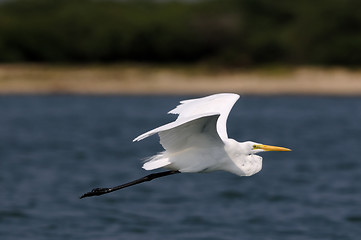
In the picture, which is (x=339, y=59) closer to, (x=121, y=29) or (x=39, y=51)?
(x=121, y=29)

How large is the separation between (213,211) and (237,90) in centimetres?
2223

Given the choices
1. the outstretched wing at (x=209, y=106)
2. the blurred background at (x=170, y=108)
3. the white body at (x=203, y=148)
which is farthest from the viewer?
the blurred background at (x=170, y=108)

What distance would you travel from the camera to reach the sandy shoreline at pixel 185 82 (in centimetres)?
3338

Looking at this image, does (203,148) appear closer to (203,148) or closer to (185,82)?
(203,148)

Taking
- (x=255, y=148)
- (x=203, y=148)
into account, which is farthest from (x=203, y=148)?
(x=255, y=148)

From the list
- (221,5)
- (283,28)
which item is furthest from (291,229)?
(221,5)

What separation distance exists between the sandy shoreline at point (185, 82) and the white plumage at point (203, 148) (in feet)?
80.7

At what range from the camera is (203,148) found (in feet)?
25.0

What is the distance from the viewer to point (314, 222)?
10.7 m

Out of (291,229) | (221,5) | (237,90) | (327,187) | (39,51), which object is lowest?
(291,229)

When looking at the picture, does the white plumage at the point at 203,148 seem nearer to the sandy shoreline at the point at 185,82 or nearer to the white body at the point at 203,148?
the white body at the point at 203,148

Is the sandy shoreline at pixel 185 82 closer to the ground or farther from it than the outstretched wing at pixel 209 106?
farther from it

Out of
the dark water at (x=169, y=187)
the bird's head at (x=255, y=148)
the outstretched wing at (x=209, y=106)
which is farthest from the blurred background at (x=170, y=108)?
the outstretched wing at (x=209, y=106)

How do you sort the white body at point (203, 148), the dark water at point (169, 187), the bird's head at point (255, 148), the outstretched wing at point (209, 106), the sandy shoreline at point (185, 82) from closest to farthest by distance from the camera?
the white body at point (203, 148) → the outstretched wing at point (209, 106) → the bird's head at point (255, 148) → the dark water at point (169, 187) → the sandy shoreline at point (185, 82)
